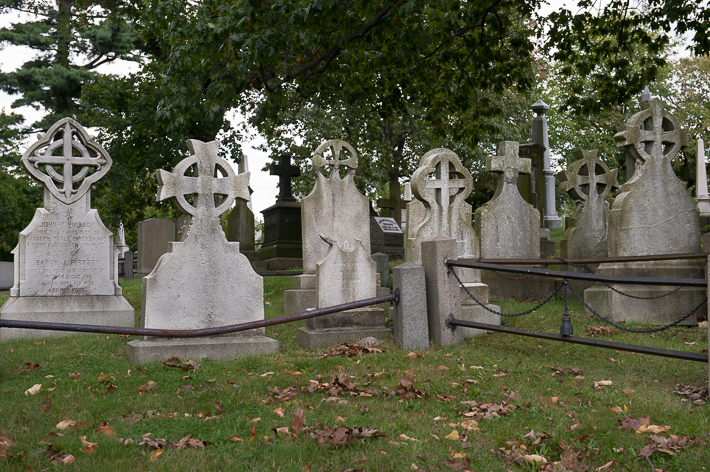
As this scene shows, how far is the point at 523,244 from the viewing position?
35.2ft

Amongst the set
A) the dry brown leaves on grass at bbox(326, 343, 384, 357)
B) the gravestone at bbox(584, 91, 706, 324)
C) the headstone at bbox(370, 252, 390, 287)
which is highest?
the gravestone at bbox(584, 91, 706, 324)

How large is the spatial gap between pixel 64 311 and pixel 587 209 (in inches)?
345

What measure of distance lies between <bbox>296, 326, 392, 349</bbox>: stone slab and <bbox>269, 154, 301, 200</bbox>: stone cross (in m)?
9.36

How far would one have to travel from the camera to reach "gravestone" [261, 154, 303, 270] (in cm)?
1580

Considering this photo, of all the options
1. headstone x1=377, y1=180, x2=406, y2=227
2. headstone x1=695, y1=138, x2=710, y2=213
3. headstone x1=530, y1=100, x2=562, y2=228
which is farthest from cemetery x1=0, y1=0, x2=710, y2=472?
headstone x1=695, y1=138, x2=710, y2=213

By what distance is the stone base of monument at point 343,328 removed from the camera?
741 centimetres

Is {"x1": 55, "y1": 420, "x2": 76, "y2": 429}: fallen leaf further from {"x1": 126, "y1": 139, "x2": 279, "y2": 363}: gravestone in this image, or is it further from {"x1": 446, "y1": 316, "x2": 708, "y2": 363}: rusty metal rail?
{"x1": 446, "y1": 316, "x2": 708, "y2": 363}: rusty metal rail

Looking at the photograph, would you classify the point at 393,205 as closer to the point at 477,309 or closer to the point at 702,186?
the point at 702,186

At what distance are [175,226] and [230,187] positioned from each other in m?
12.7

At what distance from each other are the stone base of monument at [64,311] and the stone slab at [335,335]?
3.12m

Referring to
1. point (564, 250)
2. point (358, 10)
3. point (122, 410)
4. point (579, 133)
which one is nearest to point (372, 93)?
point (358, 10)

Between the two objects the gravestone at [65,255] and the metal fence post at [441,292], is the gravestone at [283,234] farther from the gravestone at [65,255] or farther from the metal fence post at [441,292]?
the metal fence post at [441,292]

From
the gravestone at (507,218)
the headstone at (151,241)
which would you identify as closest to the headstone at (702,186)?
the gravestone at (507,218)

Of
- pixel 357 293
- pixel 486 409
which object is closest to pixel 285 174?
pixel 357 293
